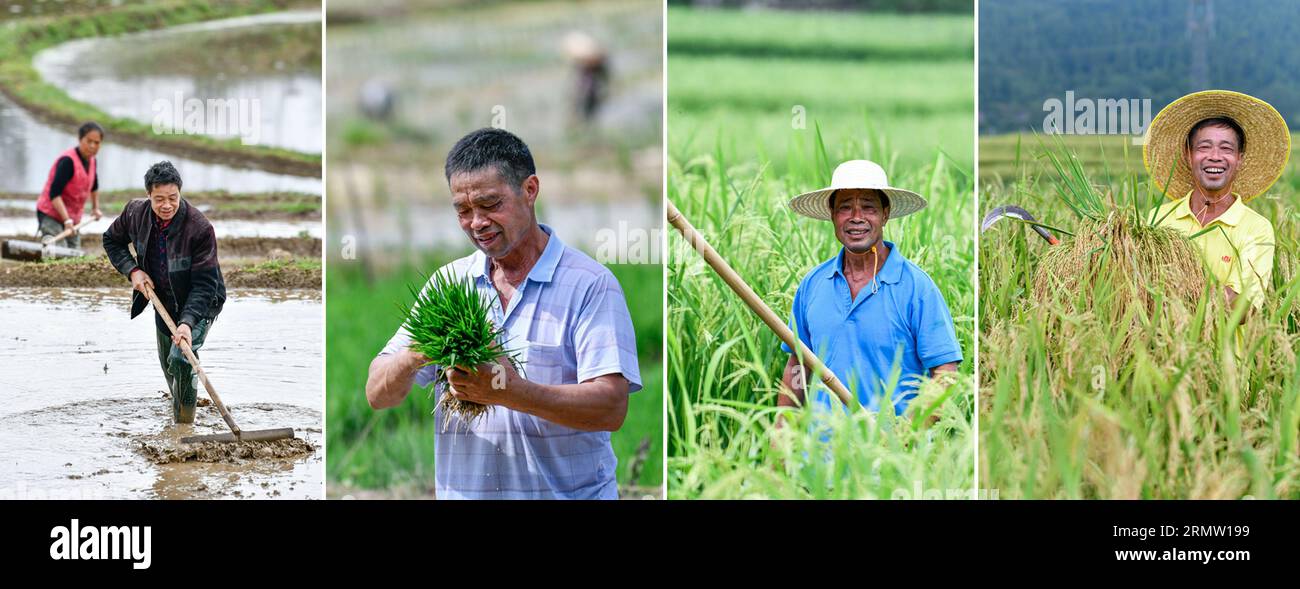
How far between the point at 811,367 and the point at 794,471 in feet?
1.22

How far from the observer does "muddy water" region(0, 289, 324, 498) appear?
4715 millimetres

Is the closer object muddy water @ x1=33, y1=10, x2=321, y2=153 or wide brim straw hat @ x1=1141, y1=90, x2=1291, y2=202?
wide brim straw hat @ x1=1141, y1=90, x2=1291, y2=202

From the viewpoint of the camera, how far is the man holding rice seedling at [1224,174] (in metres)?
4.60

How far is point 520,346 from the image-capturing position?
4.22m

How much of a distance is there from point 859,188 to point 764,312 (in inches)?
21.8

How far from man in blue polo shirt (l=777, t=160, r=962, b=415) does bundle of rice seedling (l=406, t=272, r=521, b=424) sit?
A: 1081mm

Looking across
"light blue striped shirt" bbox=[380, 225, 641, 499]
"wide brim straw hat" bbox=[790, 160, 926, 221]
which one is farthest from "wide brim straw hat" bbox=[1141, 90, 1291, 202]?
"light blue striped shirt" bbox=[380, 225, 641, 499]

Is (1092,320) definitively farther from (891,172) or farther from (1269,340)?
(891,172)

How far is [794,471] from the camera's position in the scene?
4.38m

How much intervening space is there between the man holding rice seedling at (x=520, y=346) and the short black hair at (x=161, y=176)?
3.77ft

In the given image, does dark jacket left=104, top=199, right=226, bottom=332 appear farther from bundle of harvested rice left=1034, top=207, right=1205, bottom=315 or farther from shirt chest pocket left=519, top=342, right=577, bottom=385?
bundle of harvested rice left=1034, top=207, right=1205, bottom=315

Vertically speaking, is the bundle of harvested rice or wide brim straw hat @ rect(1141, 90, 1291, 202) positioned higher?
wide brim straw hat @ rect(1141, 90, 1291, 202)

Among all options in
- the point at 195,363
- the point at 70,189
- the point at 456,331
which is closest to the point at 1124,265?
the point at 456,331
